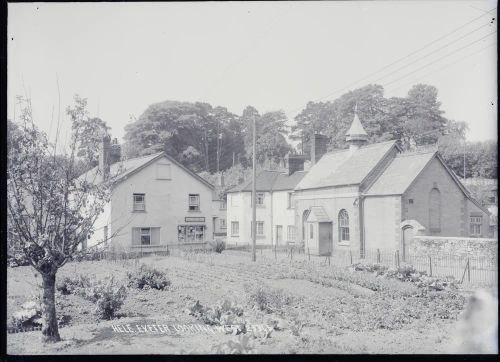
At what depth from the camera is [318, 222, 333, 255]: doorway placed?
32656mm

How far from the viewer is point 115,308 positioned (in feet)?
42.8

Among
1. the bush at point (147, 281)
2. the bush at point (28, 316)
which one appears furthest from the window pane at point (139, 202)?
the bush at point (28, 316)

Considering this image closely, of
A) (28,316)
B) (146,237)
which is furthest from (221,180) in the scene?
(28,316)

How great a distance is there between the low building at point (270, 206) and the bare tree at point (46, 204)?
3183 cm

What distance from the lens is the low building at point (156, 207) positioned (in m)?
26.0

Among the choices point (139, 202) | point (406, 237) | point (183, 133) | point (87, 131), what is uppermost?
point (183, 133)

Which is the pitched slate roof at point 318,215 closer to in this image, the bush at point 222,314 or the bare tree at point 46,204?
the bush at point 222,314

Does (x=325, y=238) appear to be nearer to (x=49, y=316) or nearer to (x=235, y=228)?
(x=235, y=228)

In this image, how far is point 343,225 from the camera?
106 feet

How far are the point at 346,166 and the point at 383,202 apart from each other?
5.58 metres

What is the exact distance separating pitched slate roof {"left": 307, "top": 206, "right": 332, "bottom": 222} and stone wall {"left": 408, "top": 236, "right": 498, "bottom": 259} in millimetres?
7812

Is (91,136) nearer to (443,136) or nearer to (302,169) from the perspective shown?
(302,169)

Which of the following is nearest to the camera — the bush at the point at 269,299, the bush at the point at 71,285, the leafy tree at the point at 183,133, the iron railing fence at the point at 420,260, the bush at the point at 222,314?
the bush at the point at 222,314

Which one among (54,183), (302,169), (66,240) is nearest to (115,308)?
(66,240)
